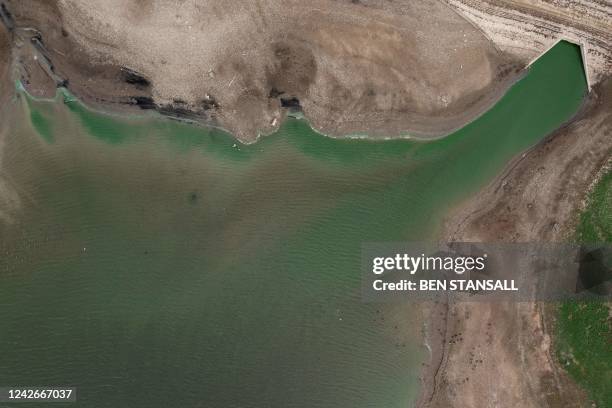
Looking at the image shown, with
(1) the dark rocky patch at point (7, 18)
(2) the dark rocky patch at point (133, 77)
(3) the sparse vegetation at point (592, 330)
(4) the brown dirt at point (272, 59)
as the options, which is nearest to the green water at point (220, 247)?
(4) the brown dirt at point (272, 59)

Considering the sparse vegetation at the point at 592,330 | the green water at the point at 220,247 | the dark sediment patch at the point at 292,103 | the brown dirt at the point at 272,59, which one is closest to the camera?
the sparse vegetation at the point at 592,330

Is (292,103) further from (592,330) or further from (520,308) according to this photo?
(592,330)

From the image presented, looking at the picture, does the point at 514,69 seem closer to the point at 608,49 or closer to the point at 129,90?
the point at 608,49

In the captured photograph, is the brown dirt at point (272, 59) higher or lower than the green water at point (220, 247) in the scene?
higher

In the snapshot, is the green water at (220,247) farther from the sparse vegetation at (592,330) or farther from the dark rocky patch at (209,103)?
the sparse vegetation at (592,330)

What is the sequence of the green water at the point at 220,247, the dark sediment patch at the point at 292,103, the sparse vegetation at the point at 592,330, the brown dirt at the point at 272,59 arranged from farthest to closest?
the dark sediment patch at the point at 292,103 < the green water at the point at 220,247 < the brown dirt at the point at 272,59 < the sparse vegetation at the point at 592,330

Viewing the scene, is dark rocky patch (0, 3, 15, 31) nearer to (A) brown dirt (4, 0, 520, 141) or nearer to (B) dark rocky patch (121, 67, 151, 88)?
(A) brown dirt (4, 0, 520, 141)
